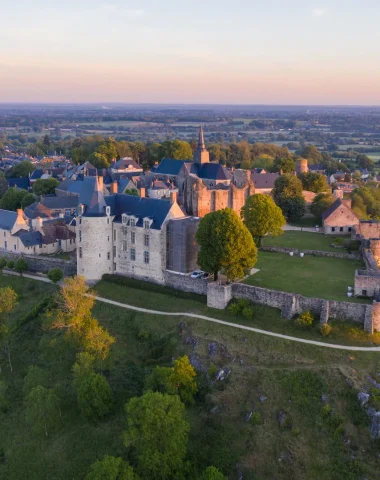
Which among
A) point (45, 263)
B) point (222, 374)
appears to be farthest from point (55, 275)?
point (222, 374)

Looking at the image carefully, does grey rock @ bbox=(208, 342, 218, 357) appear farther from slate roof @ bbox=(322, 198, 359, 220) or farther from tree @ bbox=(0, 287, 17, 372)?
slate roof @ bbox=(322, 198, 359, 220)

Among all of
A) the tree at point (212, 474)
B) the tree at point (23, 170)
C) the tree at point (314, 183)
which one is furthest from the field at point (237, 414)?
the tree at point (23, 170)

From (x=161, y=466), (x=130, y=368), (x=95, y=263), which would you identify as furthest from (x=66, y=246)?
(x=161, y=466)

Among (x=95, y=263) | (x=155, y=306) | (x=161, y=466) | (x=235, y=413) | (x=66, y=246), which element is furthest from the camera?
(x=66, y=246)

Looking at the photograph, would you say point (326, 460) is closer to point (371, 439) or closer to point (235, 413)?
point (371, 439)

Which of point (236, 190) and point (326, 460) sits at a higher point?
point (236, 190)

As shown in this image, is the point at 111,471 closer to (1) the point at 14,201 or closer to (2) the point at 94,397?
(2) the point at 94,397
